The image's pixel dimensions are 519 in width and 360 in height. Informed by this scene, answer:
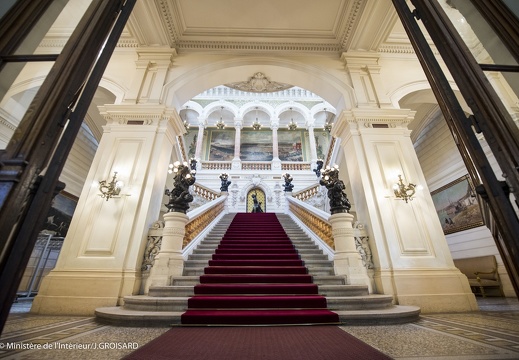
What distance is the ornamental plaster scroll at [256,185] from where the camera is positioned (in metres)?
13.1

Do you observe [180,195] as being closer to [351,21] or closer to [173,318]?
[173,318]

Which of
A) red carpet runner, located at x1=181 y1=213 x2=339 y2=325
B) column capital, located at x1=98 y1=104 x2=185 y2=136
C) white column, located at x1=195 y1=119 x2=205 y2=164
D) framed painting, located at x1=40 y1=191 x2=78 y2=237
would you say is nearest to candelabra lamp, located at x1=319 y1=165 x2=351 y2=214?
red carpet runner, located at x1=181 y1=213 x2=339 y2=325

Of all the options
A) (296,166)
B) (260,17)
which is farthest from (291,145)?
(260,17)

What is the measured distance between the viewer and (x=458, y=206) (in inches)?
295

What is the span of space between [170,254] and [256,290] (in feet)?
5.73

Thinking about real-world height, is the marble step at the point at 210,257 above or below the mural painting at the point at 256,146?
below

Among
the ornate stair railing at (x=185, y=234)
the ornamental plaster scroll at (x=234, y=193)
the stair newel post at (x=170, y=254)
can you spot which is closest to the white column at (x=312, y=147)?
the ornamental plaster scroll at (x=234, y=193)

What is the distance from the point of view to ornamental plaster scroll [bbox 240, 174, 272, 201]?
13125 millimetres

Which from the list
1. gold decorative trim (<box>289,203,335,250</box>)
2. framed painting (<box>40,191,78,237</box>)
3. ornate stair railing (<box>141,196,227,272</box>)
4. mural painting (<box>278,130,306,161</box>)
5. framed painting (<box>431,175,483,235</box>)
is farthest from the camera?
mural painting (<box>278,130,306,161</box>)

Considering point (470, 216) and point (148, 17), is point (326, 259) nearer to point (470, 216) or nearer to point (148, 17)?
point (470, 216)

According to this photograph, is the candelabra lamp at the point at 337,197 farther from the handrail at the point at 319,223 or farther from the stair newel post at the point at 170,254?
the stair newel post at the point at 170,254

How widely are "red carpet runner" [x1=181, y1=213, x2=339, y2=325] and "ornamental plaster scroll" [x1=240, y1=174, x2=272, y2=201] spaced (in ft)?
25.4

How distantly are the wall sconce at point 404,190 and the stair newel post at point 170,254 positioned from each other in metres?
4.35

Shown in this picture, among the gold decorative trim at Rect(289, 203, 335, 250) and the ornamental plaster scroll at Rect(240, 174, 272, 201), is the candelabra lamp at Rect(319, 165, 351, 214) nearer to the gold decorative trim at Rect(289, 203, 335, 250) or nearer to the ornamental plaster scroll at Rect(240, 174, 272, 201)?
the gold decorative trim at Rect(289, 203, 335, 250)
